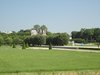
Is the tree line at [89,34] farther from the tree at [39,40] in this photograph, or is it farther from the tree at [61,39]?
the tree at [61,39]

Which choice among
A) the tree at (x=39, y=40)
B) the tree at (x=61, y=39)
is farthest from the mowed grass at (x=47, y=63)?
the tree at (x=39, y=40)

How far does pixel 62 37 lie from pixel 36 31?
70204 mm

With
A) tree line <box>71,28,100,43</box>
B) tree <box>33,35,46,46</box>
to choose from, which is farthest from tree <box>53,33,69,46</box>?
tree line <box>71,28,100,43</box>

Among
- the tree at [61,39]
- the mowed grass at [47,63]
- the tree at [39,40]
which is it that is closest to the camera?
the mowed grass at [47,63]

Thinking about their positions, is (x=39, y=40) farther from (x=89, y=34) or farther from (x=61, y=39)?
(x=89, y=34)

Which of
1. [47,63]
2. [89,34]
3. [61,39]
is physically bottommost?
[47,63]

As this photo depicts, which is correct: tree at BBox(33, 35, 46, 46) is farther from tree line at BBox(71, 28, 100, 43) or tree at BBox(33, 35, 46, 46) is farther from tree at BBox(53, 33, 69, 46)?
tree line at BBox(71, 28, 100, 43)

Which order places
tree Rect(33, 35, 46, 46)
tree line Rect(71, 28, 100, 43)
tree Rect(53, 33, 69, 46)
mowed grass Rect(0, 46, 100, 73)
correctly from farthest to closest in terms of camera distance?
tree line Rect(71, 28, 100, 43), tree Rect(33, 35, 46, 46), tree Rect(53, 33, 69, 46), mowed grass Rect(0, 46, 100, 73)

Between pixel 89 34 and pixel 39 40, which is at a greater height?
pixel 89 34

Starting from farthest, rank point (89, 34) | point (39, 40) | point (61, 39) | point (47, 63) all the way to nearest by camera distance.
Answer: point (89, 34), point (39, 40), point (61, 39), point (47, 63)

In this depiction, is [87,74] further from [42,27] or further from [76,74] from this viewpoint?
[42,27]

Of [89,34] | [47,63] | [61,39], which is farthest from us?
[89,34]

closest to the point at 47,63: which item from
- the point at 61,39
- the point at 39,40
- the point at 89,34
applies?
the point at 61,39

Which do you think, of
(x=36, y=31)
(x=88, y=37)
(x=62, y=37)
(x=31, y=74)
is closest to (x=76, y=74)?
(x=31, y=74)
